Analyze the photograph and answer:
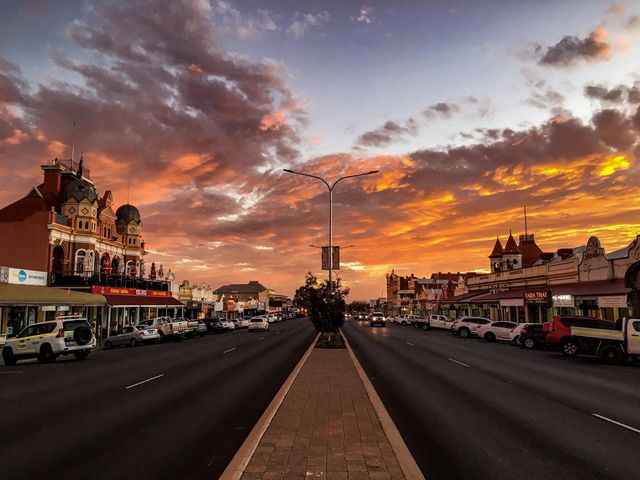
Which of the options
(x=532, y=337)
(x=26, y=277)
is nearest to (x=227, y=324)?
(x=26, y=277)

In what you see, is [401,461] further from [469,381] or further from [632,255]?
[632,255]

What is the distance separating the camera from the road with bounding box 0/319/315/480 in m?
6.99

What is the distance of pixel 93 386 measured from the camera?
14.5m

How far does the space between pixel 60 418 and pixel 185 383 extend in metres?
4.81

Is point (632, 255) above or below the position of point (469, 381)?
above

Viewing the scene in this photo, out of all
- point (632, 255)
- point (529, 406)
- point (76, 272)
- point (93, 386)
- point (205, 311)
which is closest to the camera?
point (529, 406)

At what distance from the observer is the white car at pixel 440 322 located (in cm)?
5405

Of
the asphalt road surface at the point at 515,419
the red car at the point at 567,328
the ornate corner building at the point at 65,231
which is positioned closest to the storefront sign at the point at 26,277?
the ornate corner building at the point at 65,231

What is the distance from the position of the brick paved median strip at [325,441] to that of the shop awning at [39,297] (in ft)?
80.0

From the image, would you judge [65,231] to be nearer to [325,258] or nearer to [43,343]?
[43,343]

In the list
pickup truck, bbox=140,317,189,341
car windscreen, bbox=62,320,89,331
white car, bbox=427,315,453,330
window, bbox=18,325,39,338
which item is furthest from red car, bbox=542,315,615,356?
white car, bbox=427,315,453,330

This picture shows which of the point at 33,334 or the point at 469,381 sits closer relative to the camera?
the point at 469,381

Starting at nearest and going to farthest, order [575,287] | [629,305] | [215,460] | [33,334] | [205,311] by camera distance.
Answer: [215,460] → [33,334] → [629,305] → [575,287] → [205,311]

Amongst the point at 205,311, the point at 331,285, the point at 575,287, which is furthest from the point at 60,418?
the point at 205,311
